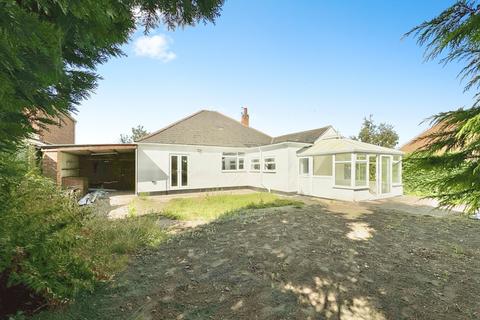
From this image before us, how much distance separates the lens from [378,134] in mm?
28688

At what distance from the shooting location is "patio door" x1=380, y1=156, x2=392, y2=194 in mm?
13880

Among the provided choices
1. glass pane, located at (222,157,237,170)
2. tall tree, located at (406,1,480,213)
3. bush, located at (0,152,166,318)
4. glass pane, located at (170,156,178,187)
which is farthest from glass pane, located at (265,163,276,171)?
tall tree, located at (406,1,480,213)

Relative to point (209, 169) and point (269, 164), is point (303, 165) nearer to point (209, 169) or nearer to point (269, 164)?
point (269, 164)

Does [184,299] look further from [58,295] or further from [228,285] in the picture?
[58,295]

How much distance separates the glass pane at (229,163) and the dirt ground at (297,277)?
1151 centimetres

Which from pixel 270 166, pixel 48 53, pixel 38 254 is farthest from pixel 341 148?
pixel 48 53

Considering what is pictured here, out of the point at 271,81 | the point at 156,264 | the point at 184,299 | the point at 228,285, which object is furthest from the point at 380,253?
the point at 271,81

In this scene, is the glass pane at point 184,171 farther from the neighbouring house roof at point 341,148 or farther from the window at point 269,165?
the neighbouring house roof at point 341,148

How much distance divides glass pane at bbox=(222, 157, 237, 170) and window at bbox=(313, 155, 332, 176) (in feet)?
19.4

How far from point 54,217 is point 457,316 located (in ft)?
18.1

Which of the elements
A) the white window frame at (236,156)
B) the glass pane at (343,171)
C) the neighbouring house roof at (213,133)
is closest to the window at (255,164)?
the white window frame at (236,156)

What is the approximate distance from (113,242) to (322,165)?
13049 mm

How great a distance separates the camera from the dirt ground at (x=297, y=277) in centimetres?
323

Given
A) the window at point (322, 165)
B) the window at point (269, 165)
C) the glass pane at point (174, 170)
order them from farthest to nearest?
the window at point (269, 165)
the glass pane at point (174, 170)
the window at point (322, 165)
